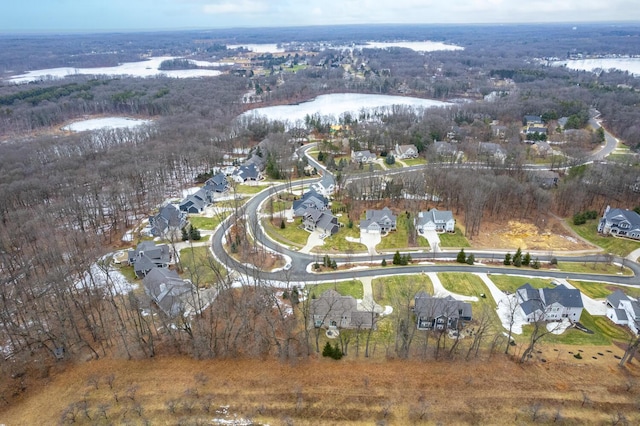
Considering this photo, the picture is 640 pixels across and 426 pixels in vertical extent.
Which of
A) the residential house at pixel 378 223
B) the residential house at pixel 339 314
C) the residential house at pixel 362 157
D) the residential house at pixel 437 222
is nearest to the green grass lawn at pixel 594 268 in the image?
the residential house at pixel 437 222

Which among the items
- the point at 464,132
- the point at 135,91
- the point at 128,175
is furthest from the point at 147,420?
the point at 135,91

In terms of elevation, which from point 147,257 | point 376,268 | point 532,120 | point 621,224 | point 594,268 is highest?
point 532,120

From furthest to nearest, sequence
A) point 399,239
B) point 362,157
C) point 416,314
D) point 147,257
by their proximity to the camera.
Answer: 1. point 362,157
2. point 399,239
3. point 147,257
4. point 416,314

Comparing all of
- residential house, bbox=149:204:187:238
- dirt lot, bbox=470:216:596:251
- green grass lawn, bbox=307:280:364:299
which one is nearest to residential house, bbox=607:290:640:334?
dirt lot, bbox=470:216:596:251

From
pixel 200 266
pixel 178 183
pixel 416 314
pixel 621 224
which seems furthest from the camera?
pixel 178 183

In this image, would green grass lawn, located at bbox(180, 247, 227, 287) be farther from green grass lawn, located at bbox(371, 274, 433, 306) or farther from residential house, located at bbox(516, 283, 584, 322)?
residential house, located at bbox(516, 283, 584, 322)

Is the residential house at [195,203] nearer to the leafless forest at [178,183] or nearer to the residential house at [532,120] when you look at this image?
the leafless forest at [178,183]

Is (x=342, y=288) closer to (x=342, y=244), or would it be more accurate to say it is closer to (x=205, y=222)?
(x=342, y=244)

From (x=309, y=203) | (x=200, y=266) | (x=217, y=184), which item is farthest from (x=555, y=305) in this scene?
(x=217, y=184)
